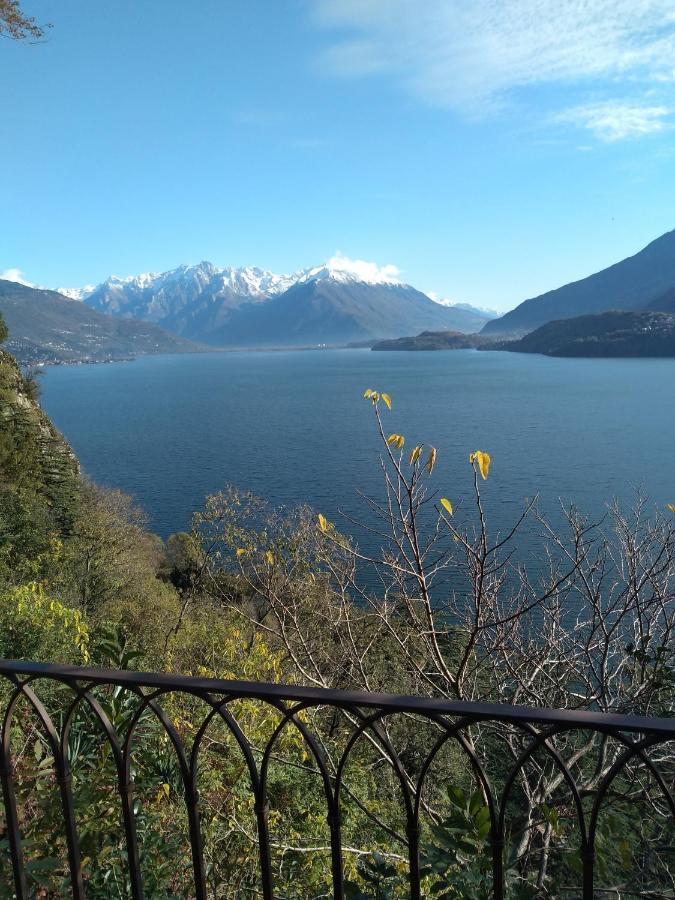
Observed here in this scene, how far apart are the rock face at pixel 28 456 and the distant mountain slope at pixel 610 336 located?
10927 cm

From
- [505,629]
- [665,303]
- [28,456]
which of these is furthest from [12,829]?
[665,303]

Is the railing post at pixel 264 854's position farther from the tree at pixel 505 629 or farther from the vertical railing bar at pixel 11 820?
the vertical railing bar at pixel 11 820

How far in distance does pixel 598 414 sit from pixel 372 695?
57.5 metres

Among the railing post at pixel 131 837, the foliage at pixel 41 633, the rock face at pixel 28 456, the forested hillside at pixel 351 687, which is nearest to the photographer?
the railing post at pixel 131 837

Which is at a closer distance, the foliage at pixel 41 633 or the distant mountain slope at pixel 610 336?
the foliage at pixel 41 633

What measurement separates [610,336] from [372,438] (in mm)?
92455

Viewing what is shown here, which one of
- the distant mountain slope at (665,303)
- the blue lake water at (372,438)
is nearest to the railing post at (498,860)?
the blue lake water at (372,438)

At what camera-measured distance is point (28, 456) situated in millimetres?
27125

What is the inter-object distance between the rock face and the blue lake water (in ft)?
18.7

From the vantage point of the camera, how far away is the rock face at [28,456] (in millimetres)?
25422

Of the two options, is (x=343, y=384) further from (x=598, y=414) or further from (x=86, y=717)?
(x=86, y=717)

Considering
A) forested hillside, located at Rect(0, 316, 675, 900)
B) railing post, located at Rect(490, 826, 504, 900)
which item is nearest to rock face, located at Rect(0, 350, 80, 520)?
forested hillside, located at Rect(0, 316, 675, 900)

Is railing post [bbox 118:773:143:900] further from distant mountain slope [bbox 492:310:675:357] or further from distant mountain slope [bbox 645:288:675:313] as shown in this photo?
distant mountain slope [bbox 645:288:675:313]

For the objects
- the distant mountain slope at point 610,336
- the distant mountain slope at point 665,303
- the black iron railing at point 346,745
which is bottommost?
the black iron railing at point 346,745
